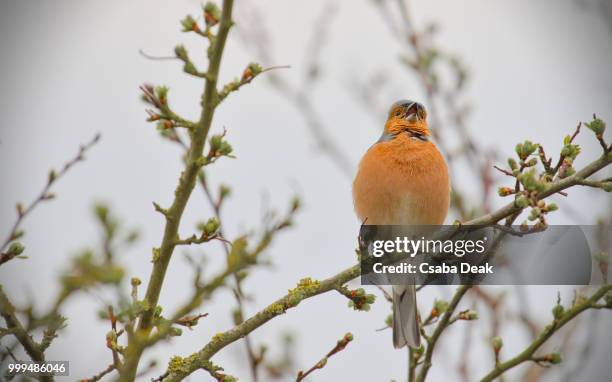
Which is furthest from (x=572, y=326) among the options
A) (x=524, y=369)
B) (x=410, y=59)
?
(x=410, y=59)

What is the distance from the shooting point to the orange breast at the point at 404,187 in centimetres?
548

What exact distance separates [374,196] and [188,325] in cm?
230

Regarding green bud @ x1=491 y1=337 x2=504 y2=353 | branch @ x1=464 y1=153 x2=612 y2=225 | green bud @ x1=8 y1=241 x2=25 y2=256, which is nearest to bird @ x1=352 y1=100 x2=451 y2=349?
green bud @ x1=491 y1=337 x2=504 y2=353

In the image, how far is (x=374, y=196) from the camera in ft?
18.3

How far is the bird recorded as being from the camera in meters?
5.48

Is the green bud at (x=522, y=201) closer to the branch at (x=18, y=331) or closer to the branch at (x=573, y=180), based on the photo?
the branch at (x=573, y=180)

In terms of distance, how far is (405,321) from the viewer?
504 cm

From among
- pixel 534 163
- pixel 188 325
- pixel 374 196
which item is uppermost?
pixel 374 196

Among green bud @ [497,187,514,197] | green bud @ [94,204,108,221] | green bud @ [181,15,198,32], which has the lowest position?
green bud @ [94,204,108,221]

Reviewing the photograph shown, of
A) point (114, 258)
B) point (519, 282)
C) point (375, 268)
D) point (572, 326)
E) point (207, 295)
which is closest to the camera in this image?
point (114, 258)

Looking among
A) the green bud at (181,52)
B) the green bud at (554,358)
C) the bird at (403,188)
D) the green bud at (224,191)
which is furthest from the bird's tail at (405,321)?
the green bud at (181,52)

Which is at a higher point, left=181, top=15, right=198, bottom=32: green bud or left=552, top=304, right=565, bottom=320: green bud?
left=181, top=15, right=198, bottom=32: green bud

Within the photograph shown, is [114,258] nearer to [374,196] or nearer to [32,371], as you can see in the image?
[32,371]

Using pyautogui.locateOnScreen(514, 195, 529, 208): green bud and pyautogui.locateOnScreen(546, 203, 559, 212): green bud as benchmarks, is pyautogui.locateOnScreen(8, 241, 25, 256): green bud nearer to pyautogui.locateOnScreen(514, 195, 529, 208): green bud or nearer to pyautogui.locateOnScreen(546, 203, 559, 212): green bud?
pyautogui.locateOnScreen(514, 195, 529, 208): green bud
